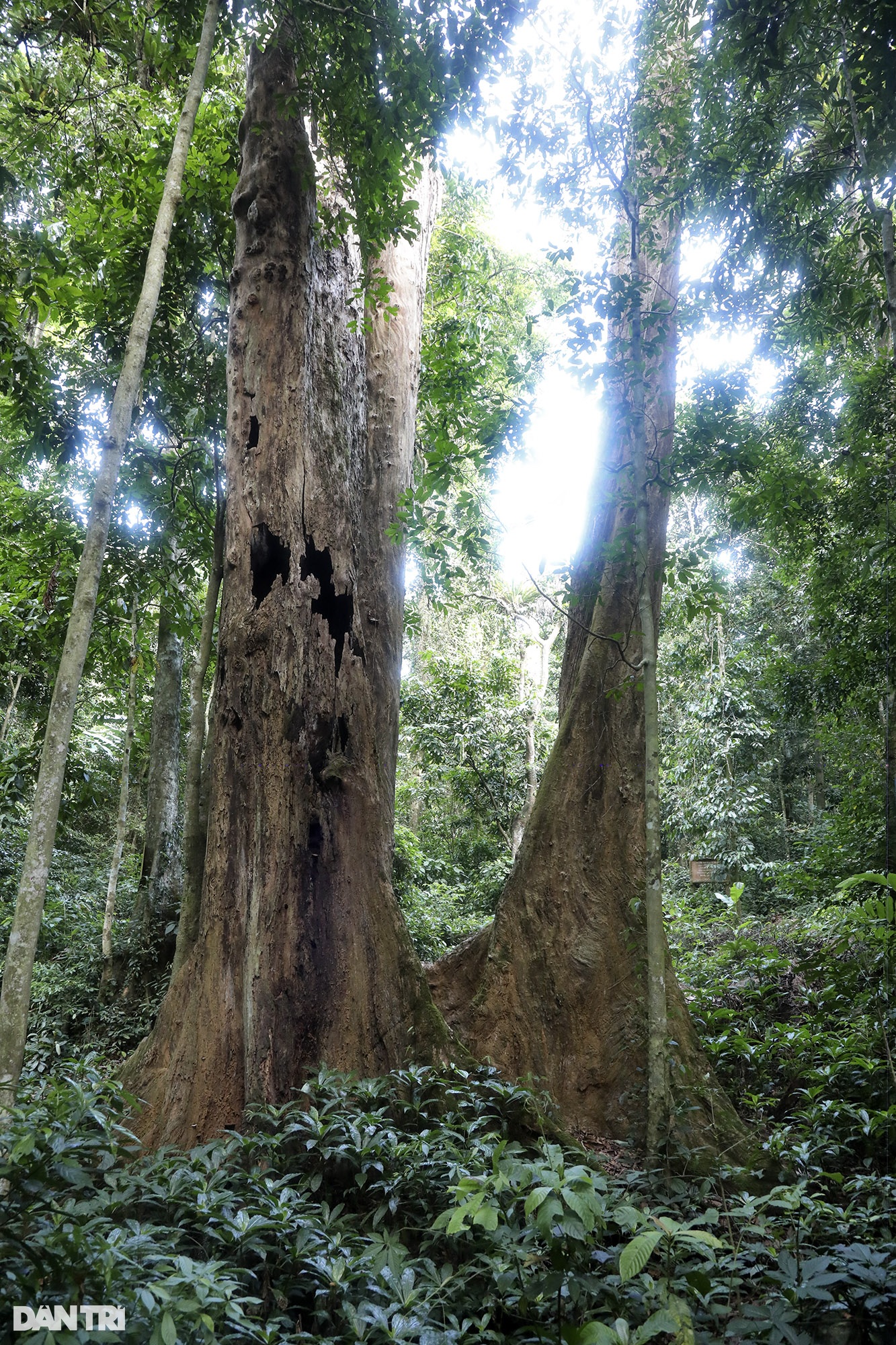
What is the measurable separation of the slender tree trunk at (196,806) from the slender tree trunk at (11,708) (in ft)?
16.2

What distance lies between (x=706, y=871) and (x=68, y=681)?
1006 centimetres

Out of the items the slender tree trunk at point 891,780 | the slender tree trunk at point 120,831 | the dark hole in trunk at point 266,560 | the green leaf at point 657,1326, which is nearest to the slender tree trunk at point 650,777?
the green leaf at point 657,1326

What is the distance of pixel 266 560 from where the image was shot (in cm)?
414

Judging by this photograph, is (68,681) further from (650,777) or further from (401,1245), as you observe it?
(650,777)

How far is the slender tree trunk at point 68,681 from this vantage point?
275 cm

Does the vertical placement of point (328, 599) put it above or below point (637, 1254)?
above

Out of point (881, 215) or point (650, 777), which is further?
point (881, 215)

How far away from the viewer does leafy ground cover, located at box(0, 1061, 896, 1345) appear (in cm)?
188

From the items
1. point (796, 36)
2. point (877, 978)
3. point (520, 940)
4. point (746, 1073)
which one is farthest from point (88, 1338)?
point (796, 36)

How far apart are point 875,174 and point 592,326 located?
1882 millimetres

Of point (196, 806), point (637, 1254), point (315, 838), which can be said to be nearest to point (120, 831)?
point (196, 806)

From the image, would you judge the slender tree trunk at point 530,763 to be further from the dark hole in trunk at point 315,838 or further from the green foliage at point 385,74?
the green foliage at point 385,74

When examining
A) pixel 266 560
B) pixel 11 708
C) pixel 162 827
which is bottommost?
pixel 162 827

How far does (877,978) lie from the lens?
195 inches
